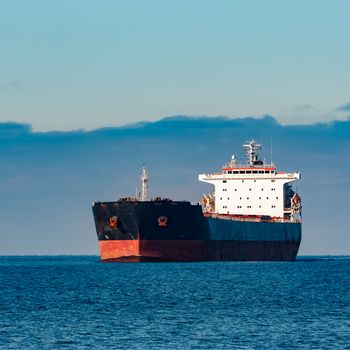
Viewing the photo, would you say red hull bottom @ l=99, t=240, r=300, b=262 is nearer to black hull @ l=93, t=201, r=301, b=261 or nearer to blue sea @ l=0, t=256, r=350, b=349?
black hull @ l=93, t=201, r=301, b=261

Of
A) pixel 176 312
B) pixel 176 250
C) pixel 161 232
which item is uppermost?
pixel 161 232

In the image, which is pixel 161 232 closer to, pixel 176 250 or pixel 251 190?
pixel 176 250

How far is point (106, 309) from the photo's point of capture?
50.1 meters

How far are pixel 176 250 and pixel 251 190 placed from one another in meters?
17.5

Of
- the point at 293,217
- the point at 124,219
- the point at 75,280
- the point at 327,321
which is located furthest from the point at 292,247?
the point at 327,321

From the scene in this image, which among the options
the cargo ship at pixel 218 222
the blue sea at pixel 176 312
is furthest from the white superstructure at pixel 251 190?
the blue sea at pixel 176 312

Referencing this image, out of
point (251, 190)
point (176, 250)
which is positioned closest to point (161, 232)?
point (176, 250)

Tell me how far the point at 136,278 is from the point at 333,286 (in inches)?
505

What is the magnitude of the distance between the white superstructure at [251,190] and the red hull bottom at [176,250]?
473 centimetres

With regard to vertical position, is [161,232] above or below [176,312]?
above

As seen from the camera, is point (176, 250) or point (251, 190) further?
point (251, 190)

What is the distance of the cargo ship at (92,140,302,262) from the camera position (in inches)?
3327

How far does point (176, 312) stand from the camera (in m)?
48.4

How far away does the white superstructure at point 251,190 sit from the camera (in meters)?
102
